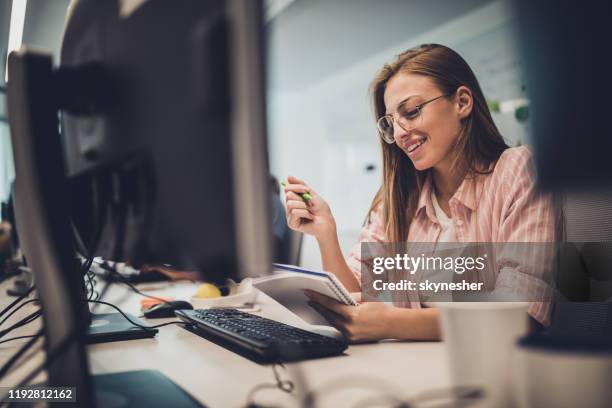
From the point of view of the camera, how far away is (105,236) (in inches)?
23.2

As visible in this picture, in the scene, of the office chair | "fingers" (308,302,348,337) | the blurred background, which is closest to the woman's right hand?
the blurred background

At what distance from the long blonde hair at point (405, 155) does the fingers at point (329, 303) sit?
2.15ft

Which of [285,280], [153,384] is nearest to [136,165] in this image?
[153,384]

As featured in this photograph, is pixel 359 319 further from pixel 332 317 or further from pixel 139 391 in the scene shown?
pixel 139 391

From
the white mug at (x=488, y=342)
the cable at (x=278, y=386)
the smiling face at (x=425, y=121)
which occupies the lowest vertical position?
the cable at (x=278, y=386)

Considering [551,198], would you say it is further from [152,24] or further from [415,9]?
[415,9]

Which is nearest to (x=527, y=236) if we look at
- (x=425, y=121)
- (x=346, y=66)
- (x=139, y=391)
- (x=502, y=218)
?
(x=502, y=218)

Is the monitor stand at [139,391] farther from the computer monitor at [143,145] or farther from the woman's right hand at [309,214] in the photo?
the woman's right hand at [309,214]

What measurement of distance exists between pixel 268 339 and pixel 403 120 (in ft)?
2.91

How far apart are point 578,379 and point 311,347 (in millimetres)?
390

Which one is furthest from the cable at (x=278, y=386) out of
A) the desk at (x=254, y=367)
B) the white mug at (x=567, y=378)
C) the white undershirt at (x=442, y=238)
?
the white undershirt at (x=442, y=238)

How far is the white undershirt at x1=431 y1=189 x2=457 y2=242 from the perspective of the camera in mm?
1331

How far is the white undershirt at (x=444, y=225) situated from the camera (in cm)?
133

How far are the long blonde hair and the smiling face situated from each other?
19mm
